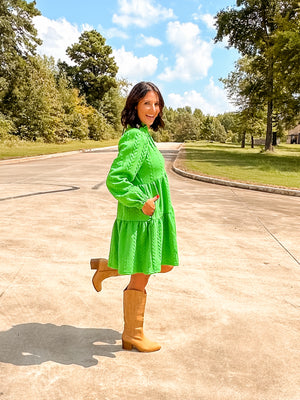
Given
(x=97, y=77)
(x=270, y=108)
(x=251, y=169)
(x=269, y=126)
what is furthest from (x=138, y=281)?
(x=97, y=77)

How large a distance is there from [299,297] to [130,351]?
5.91ft

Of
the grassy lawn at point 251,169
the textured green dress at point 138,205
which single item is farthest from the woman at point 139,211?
the grassy lawn at point 251,169

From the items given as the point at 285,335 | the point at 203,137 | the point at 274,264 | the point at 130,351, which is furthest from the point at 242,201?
the point at 203,137

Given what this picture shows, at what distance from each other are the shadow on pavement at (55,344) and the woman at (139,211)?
20 cm

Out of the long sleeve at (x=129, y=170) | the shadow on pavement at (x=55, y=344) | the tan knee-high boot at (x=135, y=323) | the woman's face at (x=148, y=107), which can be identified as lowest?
the shadow on pavement at (x=55, y=344)

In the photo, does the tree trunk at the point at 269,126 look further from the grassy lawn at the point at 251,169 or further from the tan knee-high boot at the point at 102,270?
the tan knee-high boot at the point at 102,270

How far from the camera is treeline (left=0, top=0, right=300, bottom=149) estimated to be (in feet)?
76.9

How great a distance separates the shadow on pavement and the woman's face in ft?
5.09

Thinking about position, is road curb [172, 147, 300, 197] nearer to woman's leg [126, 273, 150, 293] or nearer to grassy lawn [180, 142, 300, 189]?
grassy lawn [180, 142, 300, 189]

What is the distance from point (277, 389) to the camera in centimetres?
218

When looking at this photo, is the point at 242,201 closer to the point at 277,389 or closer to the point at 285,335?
the point at 285,335

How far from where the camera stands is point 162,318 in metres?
3.05

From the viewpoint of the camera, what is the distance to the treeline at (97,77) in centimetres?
2344

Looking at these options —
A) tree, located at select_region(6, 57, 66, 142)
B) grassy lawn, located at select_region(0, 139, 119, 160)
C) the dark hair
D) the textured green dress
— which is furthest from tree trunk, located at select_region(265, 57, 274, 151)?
the textured green dress
